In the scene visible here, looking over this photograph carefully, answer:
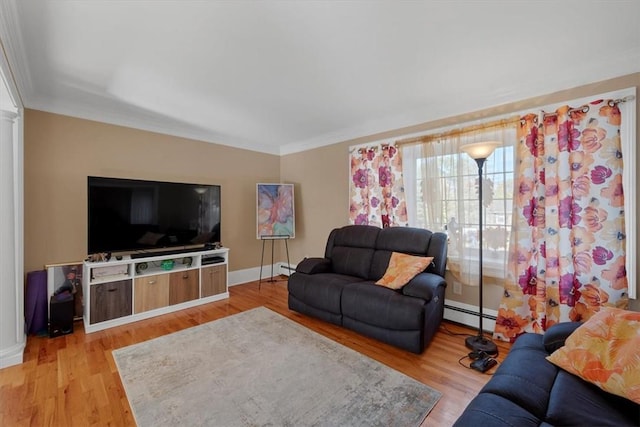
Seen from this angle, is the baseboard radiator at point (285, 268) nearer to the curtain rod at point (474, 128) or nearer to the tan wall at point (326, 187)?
the tan wall at point (326, 187)

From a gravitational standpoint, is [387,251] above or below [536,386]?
above

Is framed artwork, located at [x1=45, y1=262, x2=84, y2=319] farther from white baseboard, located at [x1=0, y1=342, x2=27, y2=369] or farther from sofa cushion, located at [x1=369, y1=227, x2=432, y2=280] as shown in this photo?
sofa cushion, located at [x1=369, y1=227, x2=432, y2=280]

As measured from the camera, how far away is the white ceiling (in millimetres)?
1662

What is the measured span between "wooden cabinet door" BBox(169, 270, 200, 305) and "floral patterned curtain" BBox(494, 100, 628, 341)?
354cm

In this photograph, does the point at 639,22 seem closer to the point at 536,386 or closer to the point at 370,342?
the point at 536,386

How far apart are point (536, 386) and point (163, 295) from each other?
3.62 meters

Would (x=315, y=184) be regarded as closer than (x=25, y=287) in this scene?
No

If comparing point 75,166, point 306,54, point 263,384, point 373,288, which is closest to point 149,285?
point 75,166

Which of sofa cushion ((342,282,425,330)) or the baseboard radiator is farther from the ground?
sofa cushion ((342,282,425,330))

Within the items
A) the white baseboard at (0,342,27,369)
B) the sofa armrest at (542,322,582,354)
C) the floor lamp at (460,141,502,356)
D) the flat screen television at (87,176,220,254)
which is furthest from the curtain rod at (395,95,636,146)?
the white baseboard at (0,342,27,369)

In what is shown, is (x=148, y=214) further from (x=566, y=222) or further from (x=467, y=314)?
(x=566, y=222)

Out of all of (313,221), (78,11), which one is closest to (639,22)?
(78,11)

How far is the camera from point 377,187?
3721 mm

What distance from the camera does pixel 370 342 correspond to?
2.66 meters
